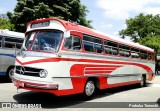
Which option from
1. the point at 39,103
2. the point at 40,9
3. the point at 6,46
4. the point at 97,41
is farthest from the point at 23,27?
the point at 39,103

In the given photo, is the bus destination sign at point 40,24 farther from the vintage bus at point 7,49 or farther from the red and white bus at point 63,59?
the vintage bus at point 7,49

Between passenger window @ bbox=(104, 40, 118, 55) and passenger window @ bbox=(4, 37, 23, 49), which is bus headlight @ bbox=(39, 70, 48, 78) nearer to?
passenger window @ bbox=(104, 40, 118, 55)

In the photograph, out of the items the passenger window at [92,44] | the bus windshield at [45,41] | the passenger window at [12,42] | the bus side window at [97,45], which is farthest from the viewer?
the passenger window at [12,42]

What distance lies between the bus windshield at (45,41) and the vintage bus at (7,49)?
18.4ft

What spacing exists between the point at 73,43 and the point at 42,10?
1925cm

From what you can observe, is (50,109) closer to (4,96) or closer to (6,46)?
(4,96)

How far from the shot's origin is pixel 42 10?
28.4 metres

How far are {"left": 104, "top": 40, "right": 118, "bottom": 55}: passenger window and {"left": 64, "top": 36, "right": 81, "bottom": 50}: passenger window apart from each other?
2470 millimetres

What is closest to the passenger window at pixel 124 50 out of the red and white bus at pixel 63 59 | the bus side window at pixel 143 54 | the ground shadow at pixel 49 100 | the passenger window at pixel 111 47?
the passenger window at pixel 111 47

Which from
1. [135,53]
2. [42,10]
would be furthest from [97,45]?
[42,10]

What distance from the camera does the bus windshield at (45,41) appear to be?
369 inches

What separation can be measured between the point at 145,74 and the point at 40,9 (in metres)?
14.6

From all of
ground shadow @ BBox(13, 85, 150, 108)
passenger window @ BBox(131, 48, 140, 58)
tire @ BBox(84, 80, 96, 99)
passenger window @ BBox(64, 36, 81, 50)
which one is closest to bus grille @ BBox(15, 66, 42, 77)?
ground shadow @ BBox(13, 85, 150, 108)

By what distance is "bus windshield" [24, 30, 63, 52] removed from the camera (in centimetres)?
938
